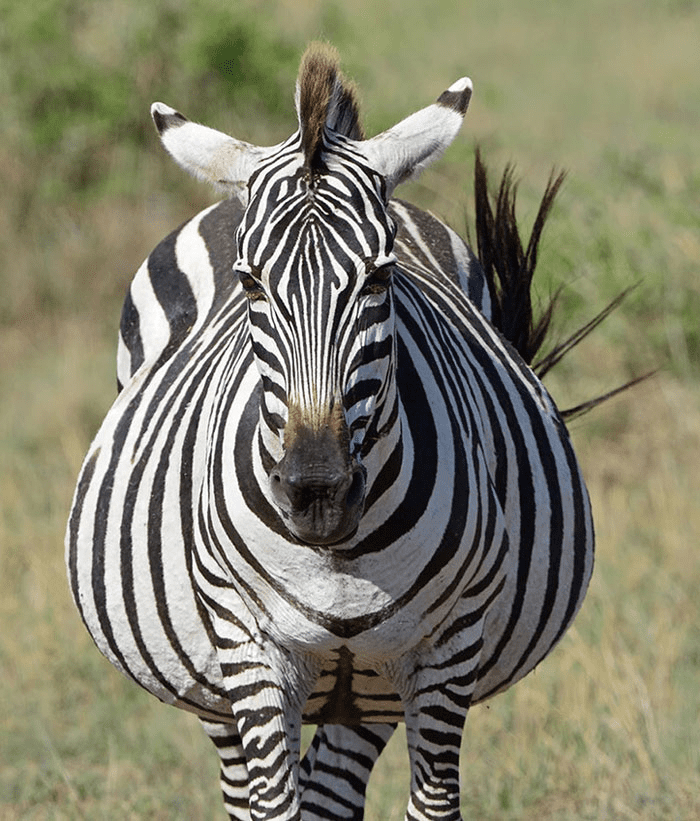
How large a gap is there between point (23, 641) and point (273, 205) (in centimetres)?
445

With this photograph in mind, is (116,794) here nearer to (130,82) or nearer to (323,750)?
(323,750)

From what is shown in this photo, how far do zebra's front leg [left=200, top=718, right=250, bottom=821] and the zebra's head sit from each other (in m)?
1.17

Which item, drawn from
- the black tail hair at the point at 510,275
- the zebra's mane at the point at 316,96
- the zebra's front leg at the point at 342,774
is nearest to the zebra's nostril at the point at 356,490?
the zebra's mane at the point at 316,96

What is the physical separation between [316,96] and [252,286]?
1.29 feet

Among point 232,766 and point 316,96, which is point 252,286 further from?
point 232,766

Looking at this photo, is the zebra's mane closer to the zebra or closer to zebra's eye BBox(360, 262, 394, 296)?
the zebra

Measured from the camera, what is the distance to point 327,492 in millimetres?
2322

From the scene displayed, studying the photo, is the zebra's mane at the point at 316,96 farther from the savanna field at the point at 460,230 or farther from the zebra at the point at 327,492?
the savanna field at the point at 460,230

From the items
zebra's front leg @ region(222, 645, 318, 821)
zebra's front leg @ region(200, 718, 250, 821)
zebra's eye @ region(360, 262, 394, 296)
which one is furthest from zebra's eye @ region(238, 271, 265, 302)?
zebra's front leg @ region(200, 718, 250, 821)

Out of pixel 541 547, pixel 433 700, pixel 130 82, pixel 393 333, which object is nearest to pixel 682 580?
pixel 541 547

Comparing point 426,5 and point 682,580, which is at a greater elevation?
point 426,5

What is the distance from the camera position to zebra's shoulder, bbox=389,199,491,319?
12.5 feet

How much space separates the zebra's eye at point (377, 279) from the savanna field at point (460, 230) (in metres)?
1.05

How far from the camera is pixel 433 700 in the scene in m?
2.88
